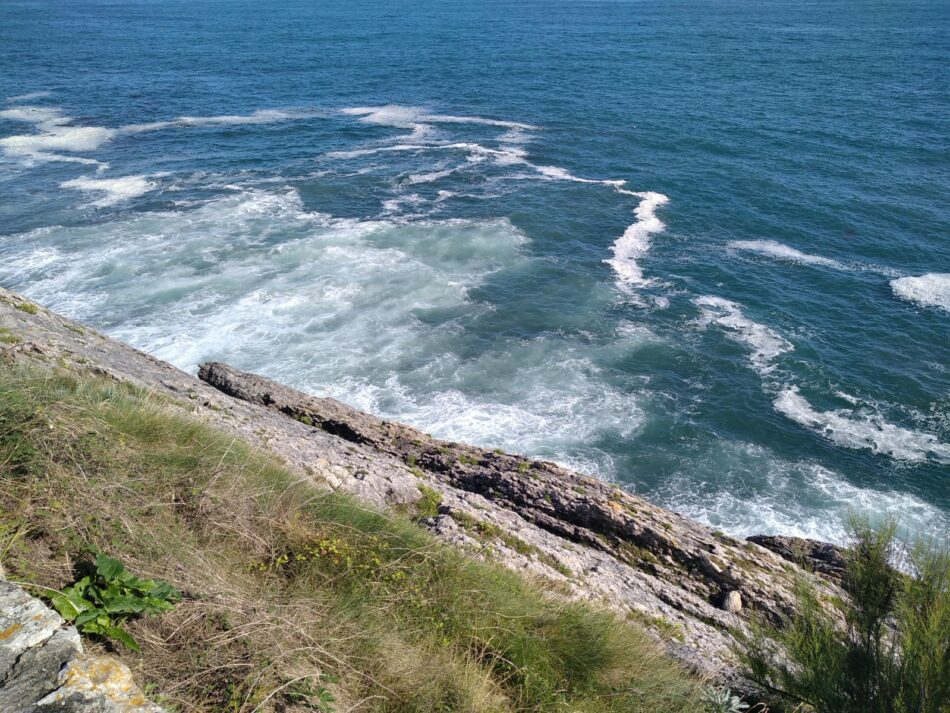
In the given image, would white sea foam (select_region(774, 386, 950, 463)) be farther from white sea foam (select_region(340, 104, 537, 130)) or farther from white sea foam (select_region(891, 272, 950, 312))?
white sea foam (select_region(340, 104, 537, 130))

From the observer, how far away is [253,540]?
801 cm

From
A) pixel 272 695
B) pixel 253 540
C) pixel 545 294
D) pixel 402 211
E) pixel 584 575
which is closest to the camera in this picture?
pixel 272 695

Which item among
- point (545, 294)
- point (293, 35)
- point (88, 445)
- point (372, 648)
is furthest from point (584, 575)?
point (293, 35)

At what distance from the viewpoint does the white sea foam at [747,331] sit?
30203 mm

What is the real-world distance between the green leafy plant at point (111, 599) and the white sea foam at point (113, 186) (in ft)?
143

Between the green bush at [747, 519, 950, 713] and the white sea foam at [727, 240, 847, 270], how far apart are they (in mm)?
32480

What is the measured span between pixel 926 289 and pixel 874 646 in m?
33.8

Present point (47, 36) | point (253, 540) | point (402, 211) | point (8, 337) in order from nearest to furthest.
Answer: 1. point (253, 540)
2. point (8, 337)
3. point (402, 211)
4. point (47, 36)

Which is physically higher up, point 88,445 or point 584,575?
point 88,445

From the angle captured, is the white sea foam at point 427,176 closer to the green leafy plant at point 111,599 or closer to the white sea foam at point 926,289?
the white sea foam at point 926,289

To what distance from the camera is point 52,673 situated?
4.82 meters

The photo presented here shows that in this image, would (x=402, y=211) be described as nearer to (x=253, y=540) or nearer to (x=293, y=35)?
(x=253, y=540)

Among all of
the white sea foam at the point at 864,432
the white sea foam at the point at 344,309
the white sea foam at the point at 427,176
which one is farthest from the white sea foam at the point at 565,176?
the white sea foam at the point at 864,432

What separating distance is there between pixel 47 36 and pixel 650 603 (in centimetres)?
13701
